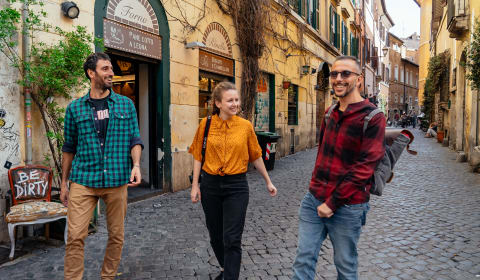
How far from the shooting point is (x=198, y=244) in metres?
4.38

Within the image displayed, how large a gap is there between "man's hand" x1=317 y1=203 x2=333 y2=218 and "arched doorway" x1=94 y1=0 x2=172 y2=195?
15.8 ft

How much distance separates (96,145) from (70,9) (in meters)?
2.93

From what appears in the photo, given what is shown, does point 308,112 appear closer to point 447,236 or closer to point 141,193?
point 141,193

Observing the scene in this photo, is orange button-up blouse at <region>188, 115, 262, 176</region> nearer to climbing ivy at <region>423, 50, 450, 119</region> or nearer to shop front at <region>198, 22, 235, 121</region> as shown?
shop front at <region>198, 22, 235, 121</region>

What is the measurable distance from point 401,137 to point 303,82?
13.2 metres

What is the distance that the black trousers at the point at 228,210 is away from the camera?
2.98m

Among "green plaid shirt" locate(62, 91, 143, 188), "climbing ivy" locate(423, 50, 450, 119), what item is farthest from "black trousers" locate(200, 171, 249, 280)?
"climbing ivy" locate(423, 50, 450, 119)

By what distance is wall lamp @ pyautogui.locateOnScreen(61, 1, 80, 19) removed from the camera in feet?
16.3

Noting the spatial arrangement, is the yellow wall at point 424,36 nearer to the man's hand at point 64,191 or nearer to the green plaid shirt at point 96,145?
the green plaid shirt at point 96,145

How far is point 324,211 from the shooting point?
2.26 metres

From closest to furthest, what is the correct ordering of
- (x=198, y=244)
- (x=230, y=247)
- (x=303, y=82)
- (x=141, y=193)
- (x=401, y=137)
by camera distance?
(x=401, y=137), (x=230, y=247), (x=198, y=244), (x=141, y=193), (x=303, y=82)

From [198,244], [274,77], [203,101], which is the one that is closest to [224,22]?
[203,101]

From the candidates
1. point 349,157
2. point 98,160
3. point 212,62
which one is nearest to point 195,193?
point 98,160

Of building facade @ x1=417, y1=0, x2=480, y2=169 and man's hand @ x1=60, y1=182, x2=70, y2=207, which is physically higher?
building facade @ x1=417, y1=0, x2=480, y2=169
